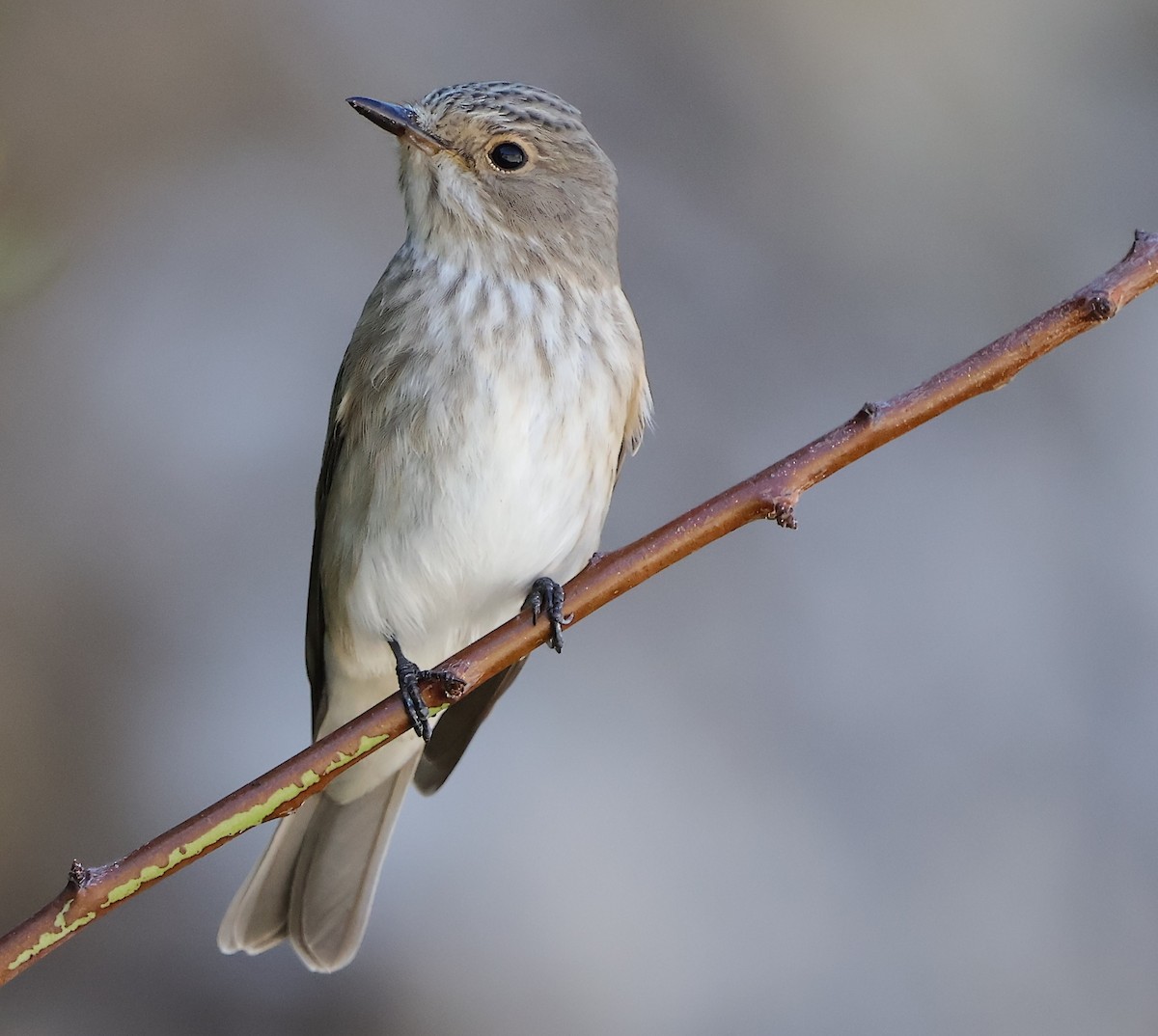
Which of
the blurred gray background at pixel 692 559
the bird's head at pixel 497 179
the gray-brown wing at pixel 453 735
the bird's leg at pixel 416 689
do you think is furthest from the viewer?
the blurred gray background at pixel 692 559

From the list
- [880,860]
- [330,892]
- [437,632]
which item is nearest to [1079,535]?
[880,860]

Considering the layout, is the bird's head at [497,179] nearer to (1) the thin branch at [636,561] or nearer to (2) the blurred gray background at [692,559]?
(1) the thin branch at [636,561]

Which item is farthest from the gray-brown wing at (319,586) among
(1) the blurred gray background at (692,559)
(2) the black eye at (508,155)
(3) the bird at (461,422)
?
(1) the blurred gray background at (692,559)

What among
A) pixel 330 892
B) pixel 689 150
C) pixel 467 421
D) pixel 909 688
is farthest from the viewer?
pixel 689 150

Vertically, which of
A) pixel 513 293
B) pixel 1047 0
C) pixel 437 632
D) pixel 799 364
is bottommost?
pixel 437 632

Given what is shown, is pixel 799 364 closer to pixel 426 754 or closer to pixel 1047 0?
pixel 1047 0

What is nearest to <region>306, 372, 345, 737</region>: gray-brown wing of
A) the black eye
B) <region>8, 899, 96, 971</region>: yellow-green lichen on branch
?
the black eye
